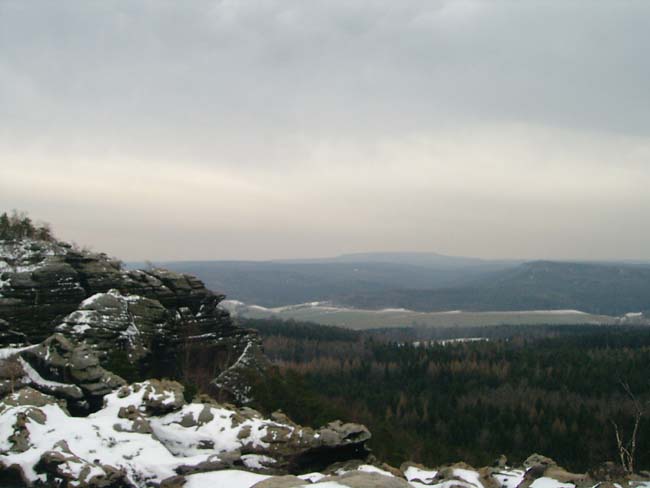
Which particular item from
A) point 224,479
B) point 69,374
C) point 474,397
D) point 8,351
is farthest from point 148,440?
point 474,397

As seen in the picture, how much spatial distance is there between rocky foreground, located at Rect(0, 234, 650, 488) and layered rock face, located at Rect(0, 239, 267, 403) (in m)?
0.11

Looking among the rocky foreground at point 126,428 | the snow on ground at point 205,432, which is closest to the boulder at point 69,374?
the rocky foreground at point 126,428

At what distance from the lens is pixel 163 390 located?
25.9 m

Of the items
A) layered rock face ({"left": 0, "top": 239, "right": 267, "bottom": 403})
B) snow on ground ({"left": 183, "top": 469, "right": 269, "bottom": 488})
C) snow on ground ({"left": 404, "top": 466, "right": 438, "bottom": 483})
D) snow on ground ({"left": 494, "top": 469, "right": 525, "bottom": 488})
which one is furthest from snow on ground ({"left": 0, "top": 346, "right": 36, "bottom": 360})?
snow on ground ({"left": 494, "top": 469, "right": 525, "bottom": 488})

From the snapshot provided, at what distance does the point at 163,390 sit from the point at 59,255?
2459 cm

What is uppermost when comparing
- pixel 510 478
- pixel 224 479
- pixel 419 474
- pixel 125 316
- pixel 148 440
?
pixel 125 316

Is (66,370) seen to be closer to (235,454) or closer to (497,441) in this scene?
(235,454)

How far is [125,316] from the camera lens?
41594mm

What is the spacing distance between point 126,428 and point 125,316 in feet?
64.9

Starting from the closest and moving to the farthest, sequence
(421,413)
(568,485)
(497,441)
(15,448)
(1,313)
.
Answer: (568,485) < (15,448) < (1,313) < (497,441) < (421,413)

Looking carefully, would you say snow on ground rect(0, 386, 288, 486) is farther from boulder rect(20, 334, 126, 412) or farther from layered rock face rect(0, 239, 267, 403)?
layered rock face rect(0, 239, 267, 403)

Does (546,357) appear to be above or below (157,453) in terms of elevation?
below

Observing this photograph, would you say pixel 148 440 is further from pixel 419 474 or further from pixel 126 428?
pixel 419 474

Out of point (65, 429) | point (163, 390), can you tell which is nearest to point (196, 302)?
point (163, 390)
